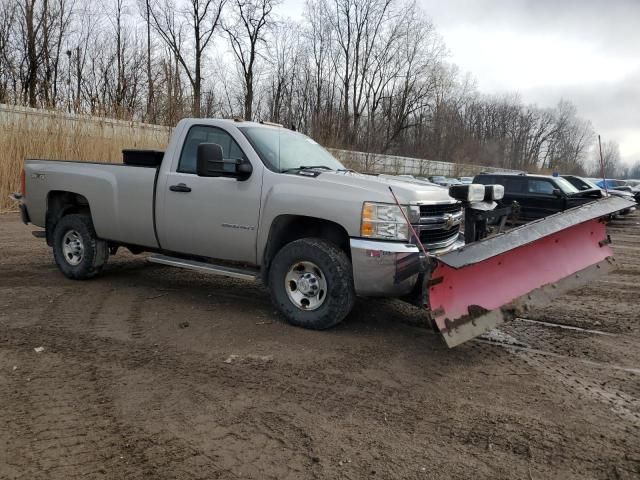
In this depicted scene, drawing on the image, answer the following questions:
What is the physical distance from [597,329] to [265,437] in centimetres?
400

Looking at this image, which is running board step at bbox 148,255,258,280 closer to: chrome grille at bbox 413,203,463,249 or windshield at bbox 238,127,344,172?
windshield at bbox 238,127,344,172

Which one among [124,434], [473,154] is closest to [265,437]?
[124,434]

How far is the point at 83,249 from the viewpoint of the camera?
6.65m

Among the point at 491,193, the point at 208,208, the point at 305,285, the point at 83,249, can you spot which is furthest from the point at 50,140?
the point at 491,193

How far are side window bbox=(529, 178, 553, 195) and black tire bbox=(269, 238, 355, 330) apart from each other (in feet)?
42.4

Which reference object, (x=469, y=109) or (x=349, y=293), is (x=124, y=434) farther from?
(x=469, y=109)

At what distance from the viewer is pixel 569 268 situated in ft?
16.8

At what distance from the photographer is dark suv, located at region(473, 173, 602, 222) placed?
15.5 meters

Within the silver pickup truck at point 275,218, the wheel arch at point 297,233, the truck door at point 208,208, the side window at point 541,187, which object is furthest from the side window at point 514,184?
the truck door at point 208,208

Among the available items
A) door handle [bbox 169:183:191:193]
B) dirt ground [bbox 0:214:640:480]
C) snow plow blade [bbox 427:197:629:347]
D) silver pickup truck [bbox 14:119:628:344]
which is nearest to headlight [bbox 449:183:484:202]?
silver pickup truck [bbox 14:119:628:344]

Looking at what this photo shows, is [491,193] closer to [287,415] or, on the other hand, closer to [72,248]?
[287,415]

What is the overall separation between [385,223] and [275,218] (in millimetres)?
1149

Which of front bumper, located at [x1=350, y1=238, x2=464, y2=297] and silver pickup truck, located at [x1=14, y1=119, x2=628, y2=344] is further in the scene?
silver pickup truck, located at [x1=14, y1=119, x2=628, y2=344]

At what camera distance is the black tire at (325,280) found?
4691mm
